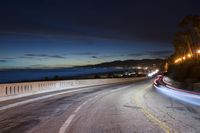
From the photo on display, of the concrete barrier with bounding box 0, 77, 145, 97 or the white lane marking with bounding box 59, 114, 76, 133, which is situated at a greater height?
the concrete barrier with bounding box 0, 77, 145, 97

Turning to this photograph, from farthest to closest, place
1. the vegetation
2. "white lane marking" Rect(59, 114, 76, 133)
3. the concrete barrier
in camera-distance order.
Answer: the vegetation < the concrete barrier < "white lane marking" Rect(59, 114, 76, 133)

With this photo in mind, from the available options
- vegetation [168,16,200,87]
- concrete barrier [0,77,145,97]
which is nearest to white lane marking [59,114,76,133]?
concrete barrier [0,77,145,97]

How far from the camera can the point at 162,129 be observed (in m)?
10.4

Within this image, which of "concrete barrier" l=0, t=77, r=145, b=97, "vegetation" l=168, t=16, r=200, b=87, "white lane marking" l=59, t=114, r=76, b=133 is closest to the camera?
"white lane marking" l=59, t=114, r=76, b=133

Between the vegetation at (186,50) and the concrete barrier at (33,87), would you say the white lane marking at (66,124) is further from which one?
the vegetation at (186,50)

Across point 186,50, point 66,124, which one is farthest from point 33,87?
point 186,50

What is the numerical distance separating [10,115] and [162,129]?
6882 millimetres

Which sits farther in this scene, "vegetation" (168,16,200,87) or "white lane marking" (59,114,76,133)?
"vegetation" (168,16,200,87)

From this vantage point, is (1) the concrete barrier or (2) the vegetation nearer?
(1) the concrete barrier

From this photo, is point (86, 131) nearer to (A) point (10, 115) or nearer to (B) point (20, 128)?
(B) point (20, 128)

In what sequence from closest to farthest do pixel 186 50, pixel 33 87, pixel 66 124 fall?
pixel 66 124
pixel 33 87
pixel 186 50

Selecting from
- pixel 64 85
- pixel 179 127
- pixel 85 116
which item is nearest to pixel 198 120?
pixel 179 127

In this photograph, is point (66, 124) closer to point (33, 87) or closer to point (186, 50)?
point (33, 87)

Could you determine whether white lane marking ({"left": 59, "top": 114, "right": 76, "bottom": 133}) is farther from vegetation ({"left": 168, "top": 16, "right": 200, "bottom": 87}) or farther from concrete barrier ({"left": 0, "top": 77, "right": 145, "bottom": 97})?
vegetation ({"left": 168, "top": 16, "right": 200, "bottom": 87})
